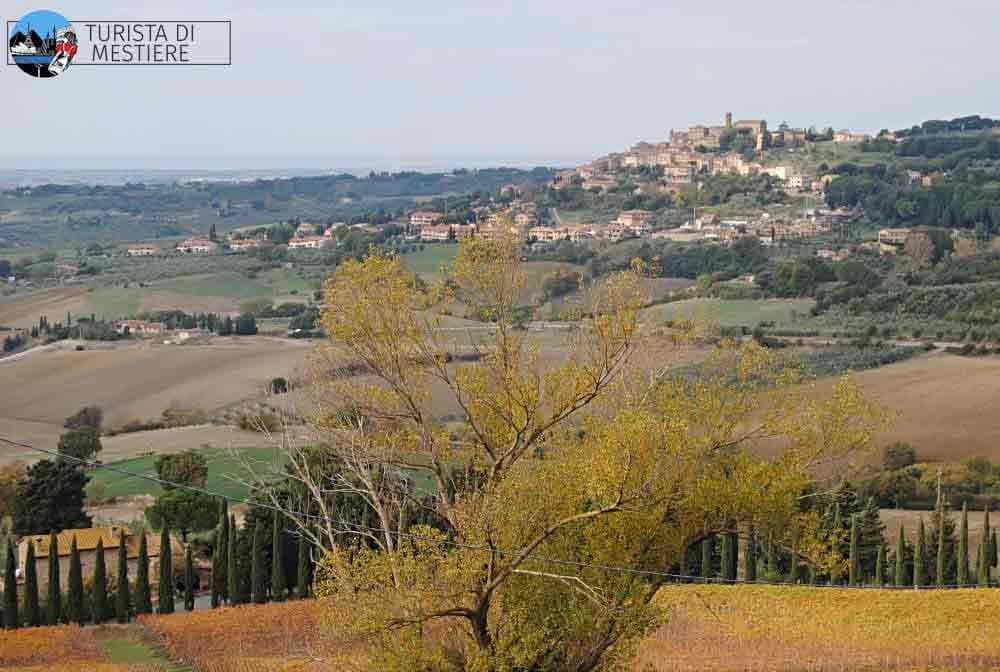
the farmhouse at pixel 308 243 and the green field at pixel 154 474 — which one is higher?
the farmhouse at pixel 308 243

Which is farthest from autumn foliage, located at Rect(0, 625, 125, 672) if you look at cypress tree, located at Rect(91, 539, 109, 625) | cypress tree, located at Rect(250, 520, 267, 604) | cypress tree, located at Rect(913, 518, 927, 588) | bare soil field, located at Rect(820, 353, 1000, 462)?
bare soil field, located at Rect(820, 353, 1000, 462)

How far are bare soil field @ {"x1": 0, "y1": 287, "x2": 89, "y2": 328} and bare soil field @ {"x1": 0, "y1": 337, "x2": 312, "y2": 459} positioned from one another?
490 inches

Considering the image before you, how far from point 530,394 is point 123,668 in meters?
10.8

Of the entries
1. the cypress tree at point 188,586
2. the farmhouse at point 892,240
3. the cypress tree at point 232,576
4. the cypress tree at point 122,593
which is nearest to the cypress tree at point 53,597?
the cypress tree at point 122,593

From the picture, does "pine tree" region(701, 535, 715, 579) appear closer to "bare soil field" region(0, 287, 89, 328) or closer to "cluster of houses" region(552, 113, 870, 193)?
"bare soil field" region(0, 287, 89, 328)

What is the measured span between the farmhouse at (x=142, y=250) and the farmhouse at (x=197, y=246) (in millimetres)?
2408

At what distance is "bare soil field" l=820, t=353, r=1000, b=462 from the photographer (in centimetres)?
5056

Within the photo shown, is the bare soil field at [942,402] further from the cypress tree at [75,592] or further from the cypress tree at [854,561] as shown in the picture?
the cypress tree at [75,592]

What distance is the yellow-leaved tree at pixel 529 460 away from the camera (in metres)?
16.7

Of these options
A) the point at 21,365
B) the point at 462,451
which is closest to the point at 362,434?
the point at 462,451

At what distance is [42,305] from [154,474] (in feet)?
159

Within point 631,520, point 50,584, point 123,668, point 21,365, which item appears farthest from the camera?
point 21,365

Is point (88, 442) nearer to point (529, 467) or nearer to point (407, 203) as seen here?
point (529, 467)

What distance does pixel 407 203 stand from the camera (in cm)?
19350
